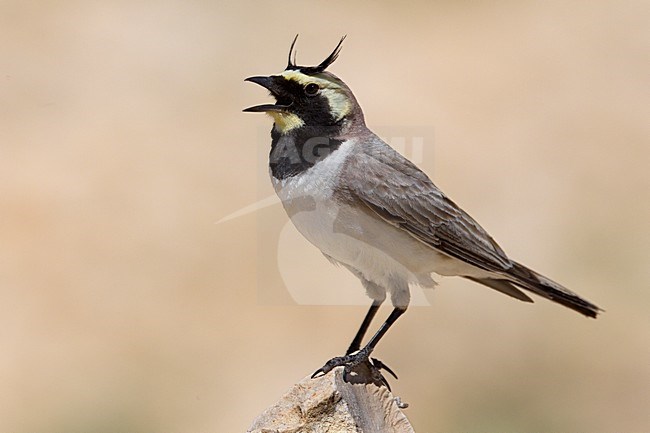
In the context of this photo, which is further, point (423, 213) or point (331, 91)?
point (423, 213)

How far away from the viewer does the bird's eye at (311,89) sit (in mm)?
4719

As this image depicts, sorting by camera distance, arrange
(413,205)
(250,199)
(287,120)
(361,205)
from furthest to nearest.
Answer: (250,199)
(413,205)
(361,205)
(287,120)

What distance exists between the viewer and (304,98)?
473cm

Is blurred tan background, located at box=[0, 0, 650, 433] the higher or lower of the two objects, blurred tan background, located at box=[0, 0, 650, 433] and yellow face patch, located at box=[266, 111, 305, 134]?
the higher

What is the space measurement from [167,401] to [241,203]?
1966 mm

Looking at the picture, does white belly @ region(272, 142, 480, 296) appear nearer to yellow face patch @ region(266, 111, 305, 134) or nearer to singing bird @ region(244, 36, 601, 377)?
singing bird @ region(244, 36, 601, 377)

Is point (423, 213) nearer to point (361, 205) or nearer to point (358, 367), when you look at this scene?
point (361, 205)

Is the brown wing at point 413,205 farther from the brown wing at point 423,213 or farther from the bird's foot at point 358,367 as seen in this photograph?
the bird's foot at point 358,367

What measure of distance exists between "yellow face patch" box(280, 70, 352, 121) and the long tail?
3.70 ft

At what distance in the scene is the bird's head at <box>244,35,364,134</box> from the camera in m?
4.68

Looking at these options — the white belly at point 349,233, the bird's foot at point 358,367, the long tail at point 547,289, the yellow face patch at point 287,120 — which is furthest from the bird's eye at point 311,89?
the long tail at point 547,289

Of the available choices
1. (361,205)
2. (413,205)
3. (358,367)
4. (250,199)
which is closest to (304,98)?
(361,205)

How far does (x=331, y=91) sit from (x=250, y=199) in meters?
4.86

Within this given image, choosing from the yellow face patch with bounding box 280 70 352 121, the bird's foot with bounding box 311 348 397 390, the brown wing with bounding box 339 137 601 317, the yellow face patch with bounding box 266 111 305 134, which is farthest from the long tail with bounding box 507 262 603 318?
the yellow face patch with bounding box 266 111 305 134
